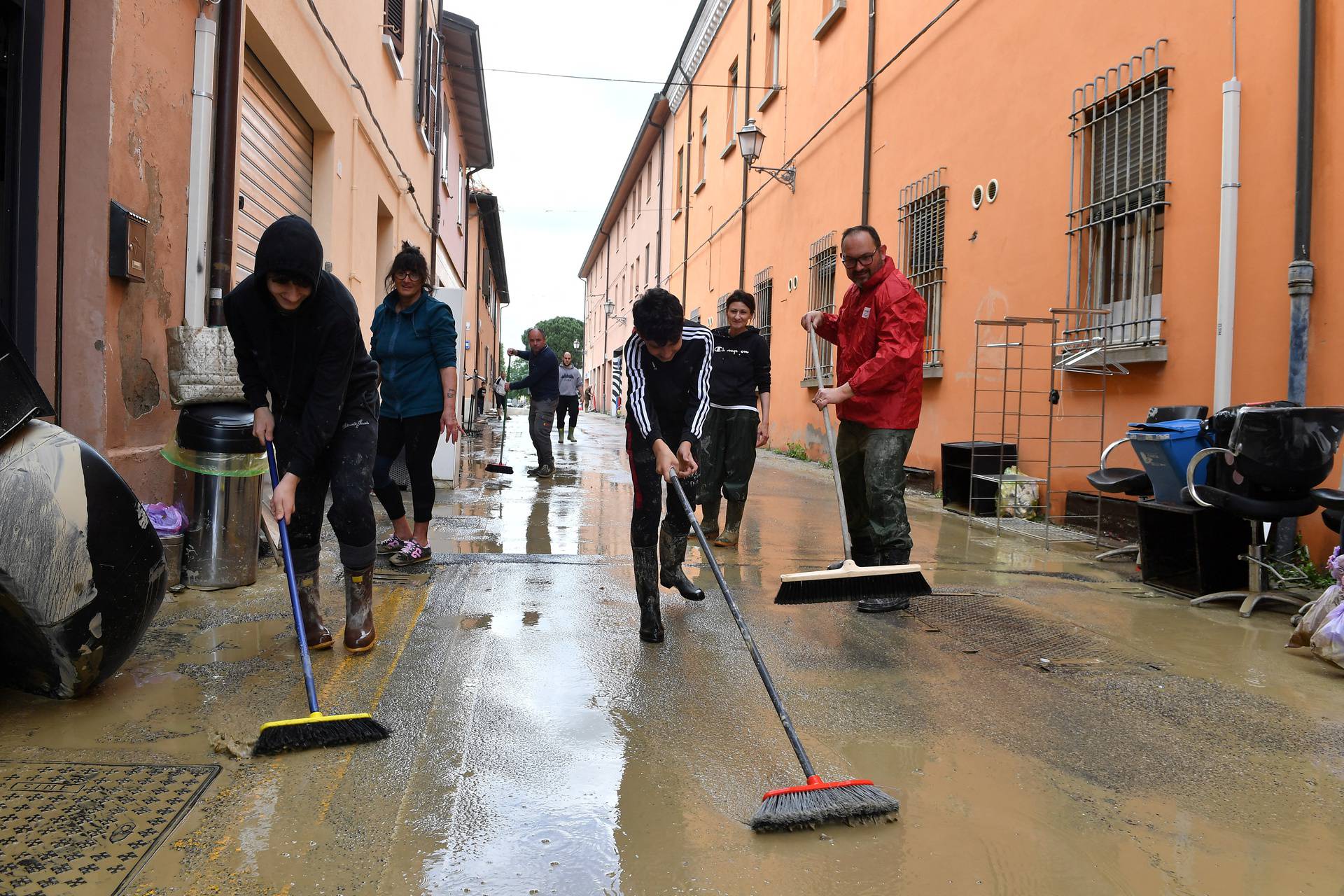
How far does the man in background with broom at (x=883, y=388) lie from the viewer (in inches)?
169

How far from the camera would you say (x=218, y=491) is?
4.19 m

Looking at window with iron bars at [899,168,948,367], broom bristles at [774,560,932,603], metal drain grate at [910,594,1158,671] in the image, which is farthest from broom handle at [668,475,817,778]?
window with iron bars at [899,168,948,367]

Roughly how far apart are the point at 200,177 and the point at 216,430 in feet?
5.29

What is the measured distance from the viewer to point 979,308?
28.0 ft

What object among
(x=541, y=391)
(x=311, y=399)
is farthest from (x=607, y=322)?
(x=311, y=399)

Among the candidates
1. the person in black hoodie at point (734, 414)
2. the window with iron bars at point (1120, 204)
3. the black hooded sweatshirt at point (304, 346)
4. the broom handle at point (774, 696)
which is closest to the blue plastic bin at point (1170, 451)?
the window with iron bars at point (1120, 204)

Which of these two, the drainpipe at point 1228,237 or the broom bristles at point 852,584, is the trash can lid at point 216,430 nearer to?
the broom bristles at point 852,584

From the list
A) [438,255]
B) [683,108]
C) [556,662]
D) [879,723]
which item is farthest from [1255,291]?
[683,108]

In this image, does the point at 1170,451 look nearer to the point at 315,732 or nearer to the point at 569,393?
the point at 315,732

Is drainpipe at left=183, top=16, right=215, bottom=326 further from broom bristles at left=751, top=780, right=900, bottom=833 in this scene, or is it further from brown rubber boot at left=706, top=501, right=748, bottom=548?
broom bristles at left=751, top=780, right=900, bottom=833

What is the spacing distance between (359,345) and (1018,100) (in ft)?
21.9

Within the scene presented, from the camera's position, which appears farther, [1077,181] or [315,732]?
[1077,181]

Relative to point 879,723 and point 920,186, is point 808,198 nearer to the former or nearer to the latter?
point 920,186

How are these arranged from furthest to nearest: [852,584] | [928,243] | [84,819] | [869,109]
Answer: [869,109] → [928,243] → [852,584] → [84,819]
